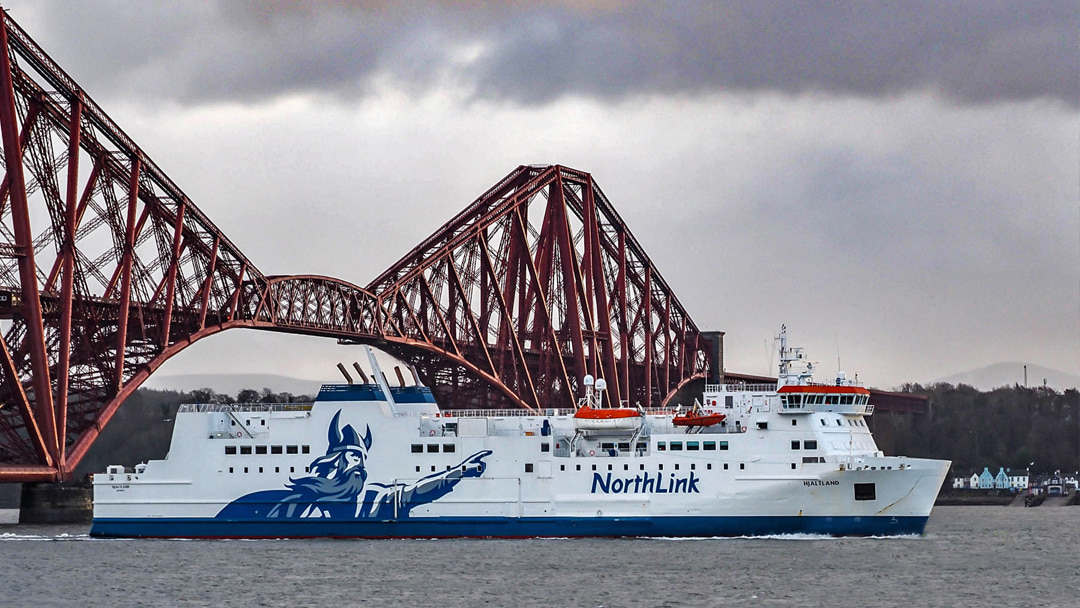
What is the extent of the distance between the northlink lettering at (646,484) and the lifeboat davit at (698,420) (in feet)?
5.66

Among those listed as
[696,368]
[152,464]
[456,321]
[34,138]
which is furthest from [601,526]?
[696,368]

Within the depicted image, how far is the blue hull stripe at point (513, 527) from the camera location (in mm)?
51750

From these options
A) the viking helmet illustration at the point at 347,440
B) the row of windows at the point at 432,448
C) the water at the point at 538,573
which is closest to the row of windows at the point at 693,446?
the water at the point at 538,573

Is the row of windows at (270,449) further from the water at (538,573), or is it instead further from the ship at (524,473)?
the water at (538,573)

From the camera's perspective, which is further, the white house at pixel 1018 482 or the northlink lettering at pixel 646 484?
the white house at pixel 1018 482

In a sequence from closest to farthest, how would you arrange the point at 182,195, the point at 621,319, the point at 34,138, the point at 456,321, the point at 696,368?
the point at 34,138
the point at 182,195
the point at 456,321
the point at 621,319
the point at 696,368

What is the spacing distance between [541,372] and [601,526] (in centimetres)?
4230

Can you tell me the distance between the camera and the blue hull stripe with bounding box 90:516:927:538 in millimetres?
51750

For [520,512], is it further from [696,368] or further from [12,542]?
[696,368]

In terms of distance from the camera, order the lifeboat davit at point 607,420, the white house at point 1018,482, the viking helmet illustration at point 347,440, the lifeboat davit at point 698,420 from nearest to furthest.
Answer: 1. the lifeboat davit at point 698,420
2. the lifeboat davit at point 607,420
3. the viking helmet illustration at point 347,440
4. the white house at point 1018,482

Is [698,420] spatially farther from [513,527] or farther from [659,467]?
[513,527]

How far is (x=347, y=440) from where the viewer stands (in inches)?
2135

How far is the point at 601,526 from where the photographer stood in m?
52.7

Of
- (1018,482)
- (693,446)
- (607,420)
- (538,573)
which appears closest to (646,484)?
(693,446)
